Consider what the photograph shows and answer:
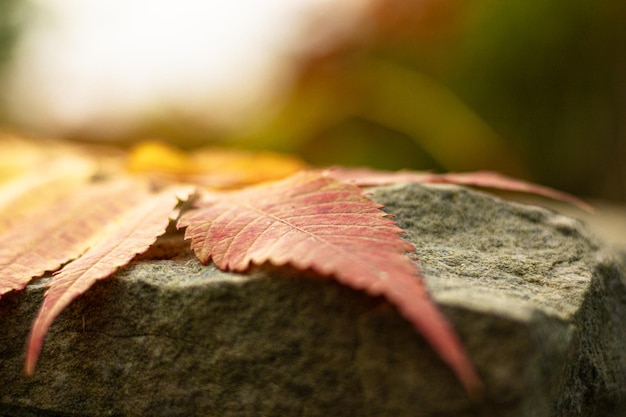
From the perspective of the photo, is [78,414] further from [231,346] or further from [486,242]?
[486,242]

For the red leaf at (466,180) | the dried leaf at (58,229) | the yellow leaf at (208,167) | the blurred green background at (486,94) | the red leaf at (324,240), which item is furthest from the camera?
the blurred green background at (486,94)

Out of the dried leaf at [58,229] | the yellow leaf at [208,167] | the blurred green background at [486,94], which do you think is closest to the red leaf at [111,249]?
the dried leaf at [58,229]

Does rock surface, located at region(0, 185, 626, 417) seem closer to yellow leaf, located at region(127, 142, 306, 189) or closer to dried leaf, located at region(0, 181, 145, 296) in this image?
dried leaf, located at region(0, 181, 145, 296)

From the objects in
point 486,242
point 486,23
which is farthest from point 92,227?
point 486,23

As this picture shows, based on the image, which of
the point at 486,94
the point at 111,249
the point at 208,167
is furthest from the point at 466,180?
the point at 486,94

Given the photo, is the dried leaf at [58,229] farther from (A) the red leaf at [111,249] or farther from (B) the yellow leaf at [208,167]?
(B) the yellow leaf at [208,167]

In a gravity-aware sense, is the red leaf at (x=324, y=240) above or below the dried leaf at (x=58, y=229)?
above

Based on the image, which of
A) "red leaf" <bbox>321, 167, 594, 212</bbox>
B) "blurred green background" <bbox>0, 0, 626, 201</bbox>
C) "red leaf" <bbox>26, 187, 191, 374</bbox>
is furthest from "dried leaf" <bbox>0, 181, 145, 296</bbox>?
"blurred green background" <bbox>0, 0, 626, 201</bbox>

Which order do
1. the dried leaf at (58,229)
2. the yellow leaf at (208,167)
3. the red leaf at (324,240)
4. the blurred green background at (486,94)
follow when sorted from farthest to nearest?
the blurred green background at (486,94), the yellow leaf at (208,167), the dried leaf at (58,229), the red leaf at (324,240)
